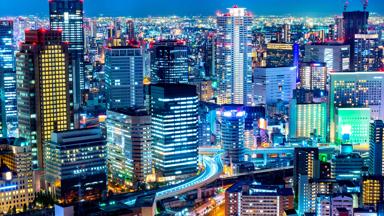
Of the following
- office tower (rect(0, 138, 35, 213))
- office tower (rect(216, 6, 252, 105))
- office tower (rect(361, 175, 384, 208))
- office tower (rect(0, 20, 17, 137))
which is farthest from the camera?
office tower (rect(216, 6, 252, 105))

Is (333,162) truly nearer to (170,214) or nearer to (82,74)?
(170,214)

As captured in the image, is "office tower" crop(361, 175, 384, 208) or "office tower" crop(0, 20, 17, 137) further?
"office tower" crop(0, 20, 17, 137)

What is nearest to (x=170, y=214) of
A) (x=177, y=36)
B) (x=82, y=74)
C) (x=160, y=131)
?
(x=160, y=131)

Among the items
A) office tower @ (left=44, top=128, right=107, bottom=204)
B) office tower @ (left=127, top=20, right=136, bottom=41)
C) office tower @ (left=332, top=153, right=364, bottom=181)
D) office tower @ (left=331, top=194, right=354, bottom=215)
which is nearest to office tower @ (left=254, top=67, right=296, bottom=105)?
office tower @ (left=127, top=20, right=136, bottom=41)

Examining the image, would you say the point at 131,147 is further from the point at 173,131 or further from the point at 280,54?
the point at 280,54

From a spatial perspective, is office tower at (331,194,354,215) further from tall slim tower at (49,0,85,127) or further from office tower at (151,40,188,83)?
tall slim tower at (49,0,85,127)

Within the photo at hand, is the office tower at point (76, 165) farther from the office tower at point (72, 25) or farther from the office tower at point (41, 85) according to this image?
the office tower at point (72, 25)

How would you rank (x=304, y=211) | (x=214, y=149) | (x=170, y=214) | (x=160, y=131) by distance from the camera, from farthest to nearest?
(x=214, y=149), (x=160, y=131), (x=304, y=211), (x=170, y=214)
